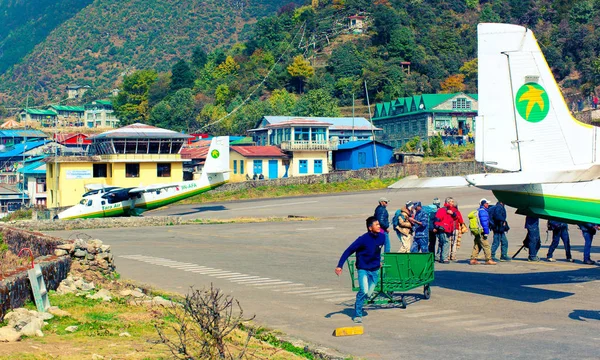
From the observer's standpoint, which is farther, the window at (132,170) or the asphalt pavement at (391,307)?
the window at (132,170)

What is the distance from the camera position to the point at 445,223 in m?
22.5

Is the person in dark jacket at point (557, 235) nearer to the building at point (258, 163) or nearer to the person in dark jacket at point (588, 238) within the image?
the person in dark jacket at point (588, 238)

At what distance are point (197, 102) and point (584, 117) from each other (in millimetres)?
77740

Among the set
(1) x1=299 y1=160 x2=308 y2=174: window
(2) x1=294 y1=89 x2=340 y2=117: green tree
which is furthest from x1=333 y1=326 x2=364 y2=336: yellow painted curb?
(2) x1=294 y1=89 x2=340 y2=117: green tree

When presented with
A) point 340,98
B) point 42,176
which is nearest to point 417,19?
point 340,98

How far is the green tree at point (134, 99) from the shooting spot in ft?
534

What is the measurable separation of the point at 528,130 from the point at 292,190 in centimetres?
4396

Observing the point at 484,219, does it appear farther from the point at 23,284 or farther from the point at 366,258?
the point at 23,284

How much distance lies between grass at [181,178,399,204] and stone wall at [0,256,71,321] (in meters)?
42.5

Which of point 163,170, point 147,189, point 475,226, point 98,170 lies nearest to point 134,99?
point 98,170

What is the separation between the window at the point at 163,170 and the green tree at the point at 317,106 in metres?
48.5

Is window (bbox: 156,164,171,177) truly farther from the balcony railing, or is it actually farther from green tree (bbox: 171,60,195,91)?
green tree (bbox: 171,60,195,91)

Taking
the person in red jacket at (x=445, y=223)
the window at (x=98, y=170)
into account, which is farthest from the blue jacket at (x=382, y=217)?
the window at (x=98, y=170)

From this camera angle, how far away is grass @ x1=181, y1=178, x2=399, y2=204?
197 feet
